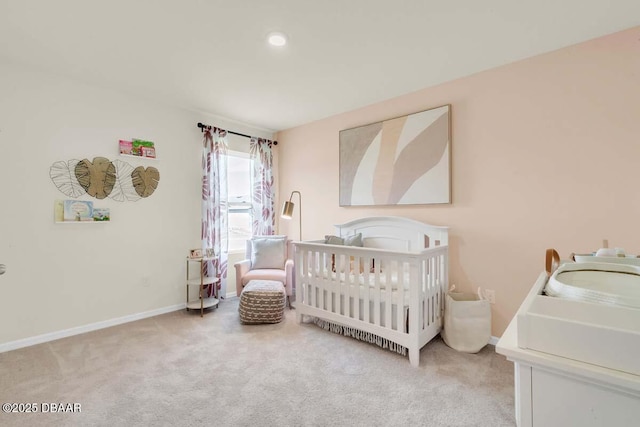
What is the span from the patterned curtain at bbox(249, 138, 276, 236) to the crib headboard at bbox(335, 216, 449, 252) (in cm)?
127

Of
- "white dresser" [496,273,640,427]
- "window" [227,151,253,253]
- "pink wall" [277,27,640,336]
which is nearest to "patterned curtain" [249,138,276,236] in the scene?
"window" [227,151,253,253]

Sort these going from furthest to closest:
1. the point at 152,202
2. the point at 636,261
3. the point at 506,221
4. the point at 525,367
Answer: the point at 152,202
the point at 506,221
the point at 636,261
the point at 525,367

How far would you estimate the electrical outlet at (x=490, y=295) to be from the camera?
2441 millimetres

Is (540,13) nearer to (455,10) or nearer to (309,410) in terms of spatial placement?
(455,10)

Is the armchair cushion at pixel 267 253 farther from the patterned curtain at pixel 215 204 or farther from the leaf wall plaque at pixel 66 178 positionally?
the leaf wall plaque at pixel 66 178

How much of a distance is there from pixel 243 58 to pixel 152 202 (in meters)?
1.89

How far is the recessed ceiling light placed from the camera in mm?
1974

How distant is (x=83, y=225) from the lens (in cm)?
272

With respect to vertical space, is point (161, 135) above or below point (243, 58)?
below

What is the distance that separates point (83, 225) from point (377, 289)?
2811 millimetres

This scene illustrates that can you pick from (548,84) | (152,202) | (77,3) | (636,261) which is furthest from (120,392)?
(548,84)

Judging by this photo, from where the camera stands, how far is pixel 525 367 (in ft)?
2.07

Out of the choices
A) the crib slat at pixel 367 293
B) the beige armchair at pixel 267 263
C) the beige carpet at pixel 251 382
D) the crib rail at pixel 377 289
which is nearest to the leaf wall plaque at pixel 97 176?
the beige carpet at pixel 251 382

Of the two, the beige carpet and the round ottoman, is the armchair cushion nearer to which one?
the round ottoman
